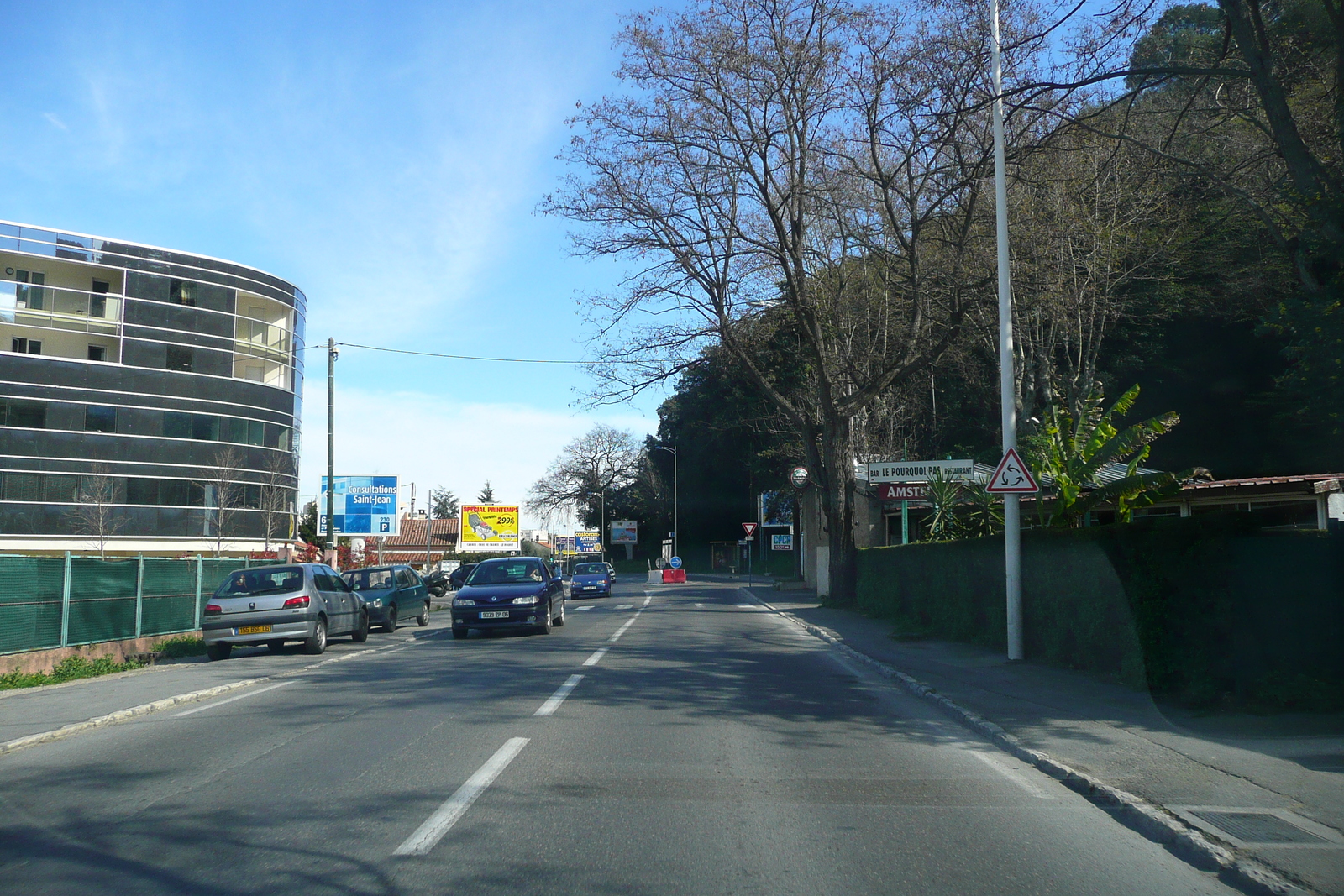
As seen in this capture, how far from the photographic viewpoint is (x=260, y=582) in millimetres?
17281

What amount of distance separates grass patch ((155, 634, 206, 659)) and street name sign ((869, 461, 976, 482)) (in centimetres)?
1397

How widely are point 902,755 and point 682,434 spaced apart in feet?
237

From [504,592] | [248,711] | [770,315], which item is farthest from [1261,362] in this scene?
[248,711]

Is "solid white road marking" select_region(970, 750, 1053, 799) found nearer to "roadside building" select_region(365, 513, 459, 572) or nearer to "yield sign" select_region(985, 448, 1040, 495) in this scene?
"yield sign" select_region(985, 448, 1040, 495)

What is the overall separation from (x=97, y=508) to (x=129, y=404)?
591 cm

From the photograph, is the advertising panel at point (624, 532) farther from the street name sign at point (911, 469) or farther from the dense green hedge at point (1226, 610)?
the dense green hedge at point (1226, 610)

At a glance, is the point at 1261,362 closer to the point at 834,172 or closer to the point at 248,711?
the point at 834,172

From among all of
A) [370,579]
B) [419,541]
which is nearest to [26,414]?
[370,579]

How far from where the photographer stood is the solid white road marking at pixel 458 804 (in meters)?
5.36

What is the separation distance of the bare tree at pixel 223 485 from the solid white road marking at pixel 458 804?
4829 cm

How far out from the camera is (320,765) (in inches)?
296

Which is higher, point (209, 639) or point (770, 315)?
point (770, 315)

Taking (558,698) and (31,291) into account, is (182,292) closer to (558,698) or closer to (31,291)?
(31,291)

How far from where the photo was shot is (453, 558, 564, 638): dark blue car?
1911cm
